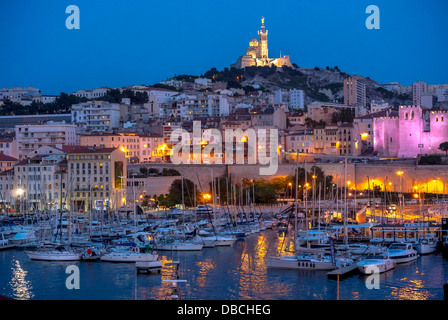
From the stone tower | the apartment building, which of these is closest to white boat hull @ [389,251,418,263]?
the apartment building

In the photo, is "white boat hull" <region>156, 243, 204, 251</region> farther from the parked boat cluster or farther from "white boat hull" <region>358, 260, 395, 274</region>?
"white boat hull" <region>358, 260, 395, 274</region>

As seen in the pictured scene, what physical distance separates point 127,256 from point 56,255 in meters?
1.95

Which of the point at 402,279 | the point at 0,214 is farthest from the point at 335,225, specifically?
the point at 0,214

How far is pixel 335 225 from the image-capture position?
74.6ft

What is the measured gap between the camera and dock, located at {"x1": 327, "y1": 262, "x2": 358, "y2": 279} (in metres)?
15.8

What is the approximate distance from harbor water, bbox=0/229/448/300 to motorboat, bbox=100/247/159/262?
18 centimetres

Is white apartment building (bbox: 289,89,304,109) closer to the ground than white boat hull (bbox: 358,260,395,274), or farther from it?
farther from it

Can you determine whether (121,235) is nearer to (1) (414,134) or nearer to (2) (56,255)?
(2) (56,255)
